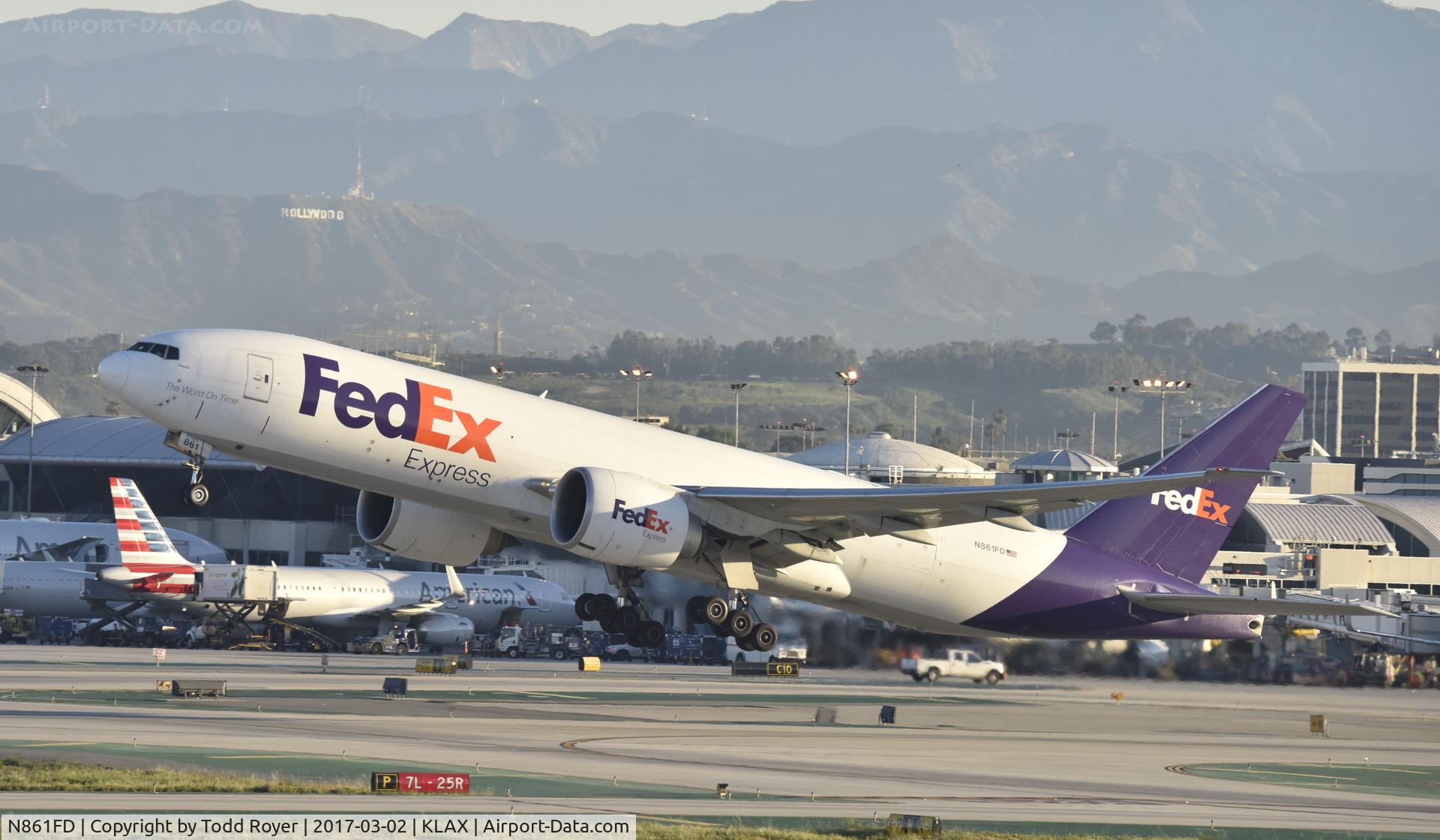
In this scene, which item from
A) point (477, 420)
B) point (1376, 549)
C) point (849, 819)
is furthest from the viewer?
point (1376, 549)

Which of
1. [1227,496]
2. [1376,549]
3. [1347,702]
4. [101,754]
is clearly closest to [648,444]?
[101,754]

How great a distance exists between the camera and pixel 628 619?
43.1 metres

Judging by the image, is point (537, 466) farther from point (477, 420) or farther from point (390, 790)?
point (390, 790)

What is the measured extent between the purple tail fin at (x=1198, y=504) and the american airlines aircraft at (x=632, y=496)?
A: 18 cm

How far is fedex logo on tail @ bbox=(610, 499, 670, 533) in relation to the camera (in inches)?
1528

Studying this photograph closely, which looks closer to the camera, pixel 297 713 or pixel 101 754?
pixel 101 754

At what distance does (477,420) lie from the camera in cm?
3894

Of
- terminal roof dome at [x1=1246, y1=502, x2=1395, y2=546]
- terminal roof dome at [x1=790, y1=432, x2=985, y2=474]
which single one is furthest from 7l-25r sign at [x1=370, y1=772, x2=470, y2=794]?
terminal roof dome at [x1=790, y1=432, x2=985, y2=474]

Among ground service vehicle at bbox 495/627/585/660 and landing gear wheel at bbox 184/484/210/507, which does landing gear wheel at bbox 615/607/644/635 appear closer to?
Answer: landing gear wheel at bbox 184/484/210/507

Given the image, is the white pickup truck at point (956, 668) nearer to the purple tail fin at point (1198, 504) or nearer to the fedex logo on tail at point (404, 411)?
the purple tail fin at point (1198, 504)

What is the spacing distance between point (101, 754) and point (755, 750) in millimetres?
17945

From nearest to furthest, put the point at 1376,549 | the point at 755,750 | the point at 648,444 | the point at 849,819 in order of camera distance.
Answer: the point at 849,819 → the point at 648,444 → the point at 755,750 → the point at 1376,549

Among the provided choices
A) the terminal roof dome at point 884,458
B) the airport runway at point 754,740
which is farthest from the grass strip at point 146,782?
the terminal roof dome at point 884,458

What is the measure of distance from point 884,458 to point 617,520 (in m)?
119
